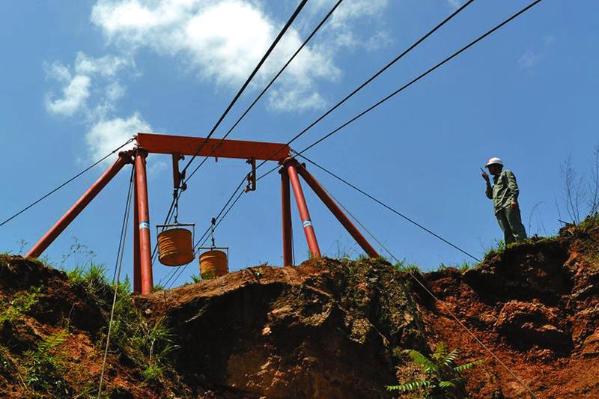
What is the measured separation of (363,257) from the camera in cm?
948

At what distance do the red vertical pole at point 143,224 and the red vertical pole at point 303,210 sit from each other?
302 centimetres

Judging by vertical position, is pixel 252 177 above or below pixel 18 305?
above

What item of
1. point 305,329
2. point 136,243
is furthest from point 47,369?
point 136,243

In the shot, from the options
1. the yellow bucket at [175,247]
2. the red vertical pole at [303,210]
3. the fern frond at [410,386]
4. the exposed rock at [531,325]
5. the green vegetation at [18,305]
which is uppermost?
the red vertical pole at [303,210]

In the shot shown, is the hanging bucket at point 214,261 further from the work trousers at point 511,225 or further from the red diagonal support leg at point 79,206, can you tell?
the work trousers at point 511,225

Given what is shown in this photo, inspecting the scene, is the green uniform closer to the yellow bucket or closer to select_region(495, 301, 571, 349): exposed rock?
select_region(495, 301, 571, 349): exposed rock

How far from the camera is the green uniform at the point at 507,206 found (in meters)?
10.5

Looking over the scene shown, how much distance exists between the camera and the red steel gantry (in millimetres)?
12137

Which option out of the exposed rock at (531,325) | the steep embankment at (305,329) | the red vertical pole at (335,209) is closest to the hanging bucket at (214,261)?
the red vertical pole at (335,209)

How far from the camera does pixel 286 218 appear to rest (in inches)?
568

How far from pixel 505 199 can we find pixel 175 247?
5458mm

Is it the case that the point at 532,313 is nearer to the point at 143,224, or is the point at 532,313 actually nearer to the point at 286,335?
the point at 286,335

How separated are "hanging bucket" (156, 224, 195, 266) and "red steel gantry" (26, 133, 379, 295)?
41 centimetres

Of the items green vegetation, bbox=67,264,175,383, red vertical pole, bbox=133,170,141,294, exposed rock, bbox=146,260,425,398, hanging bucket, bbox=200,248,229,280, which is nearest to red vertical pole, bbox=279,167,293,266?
hanging bucket, bbox=200,248,229,280
